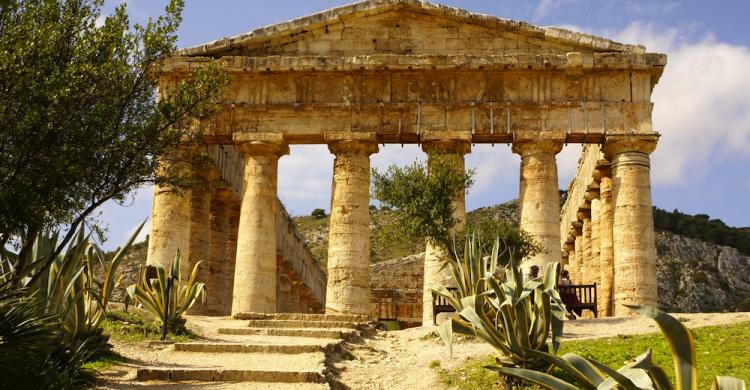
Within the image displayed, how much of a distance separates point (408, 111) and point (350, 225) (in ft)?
11.9

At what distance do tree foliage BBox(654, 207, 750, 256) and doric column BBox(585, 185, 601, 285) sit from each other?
37.6 metres

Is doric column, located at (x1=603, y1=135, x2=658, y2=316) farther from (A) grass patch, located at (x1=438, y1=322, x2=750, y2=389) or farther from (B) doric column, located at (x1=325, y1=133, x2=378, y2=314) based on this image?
(B) doric column, located at (x1=325, y1=133, x2=378, y2=314)

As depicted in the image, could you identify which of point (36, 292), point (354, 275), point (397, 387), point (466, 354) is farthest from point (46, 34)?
point (354, 275)

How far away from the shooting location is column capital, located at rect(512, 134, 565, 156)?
2594cm

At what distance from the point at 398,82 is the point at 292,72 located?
304 centimetres

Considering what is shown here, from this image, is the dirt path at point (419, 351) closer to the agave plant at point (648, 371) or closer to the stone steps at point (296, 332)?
the stone steps at point (296, 332)

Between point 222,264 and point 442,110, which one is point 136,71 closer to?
point 442,110

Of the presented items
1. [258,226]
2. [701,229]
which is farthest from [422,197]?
[701,229]

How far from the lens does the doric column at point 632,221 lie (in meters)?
24.7

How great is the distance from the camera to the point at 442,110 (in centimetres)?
2644

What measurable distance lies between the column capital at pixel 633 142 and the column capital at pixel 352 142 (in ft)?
21.3

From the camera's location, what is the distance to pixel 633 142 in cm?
2575

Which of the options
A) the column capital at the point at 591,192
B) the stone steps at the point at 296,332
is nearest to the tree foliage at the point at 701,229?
the column capital at the point at 591,192

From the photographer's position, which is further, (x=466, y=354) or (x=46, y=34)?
(x=466, y=354)
